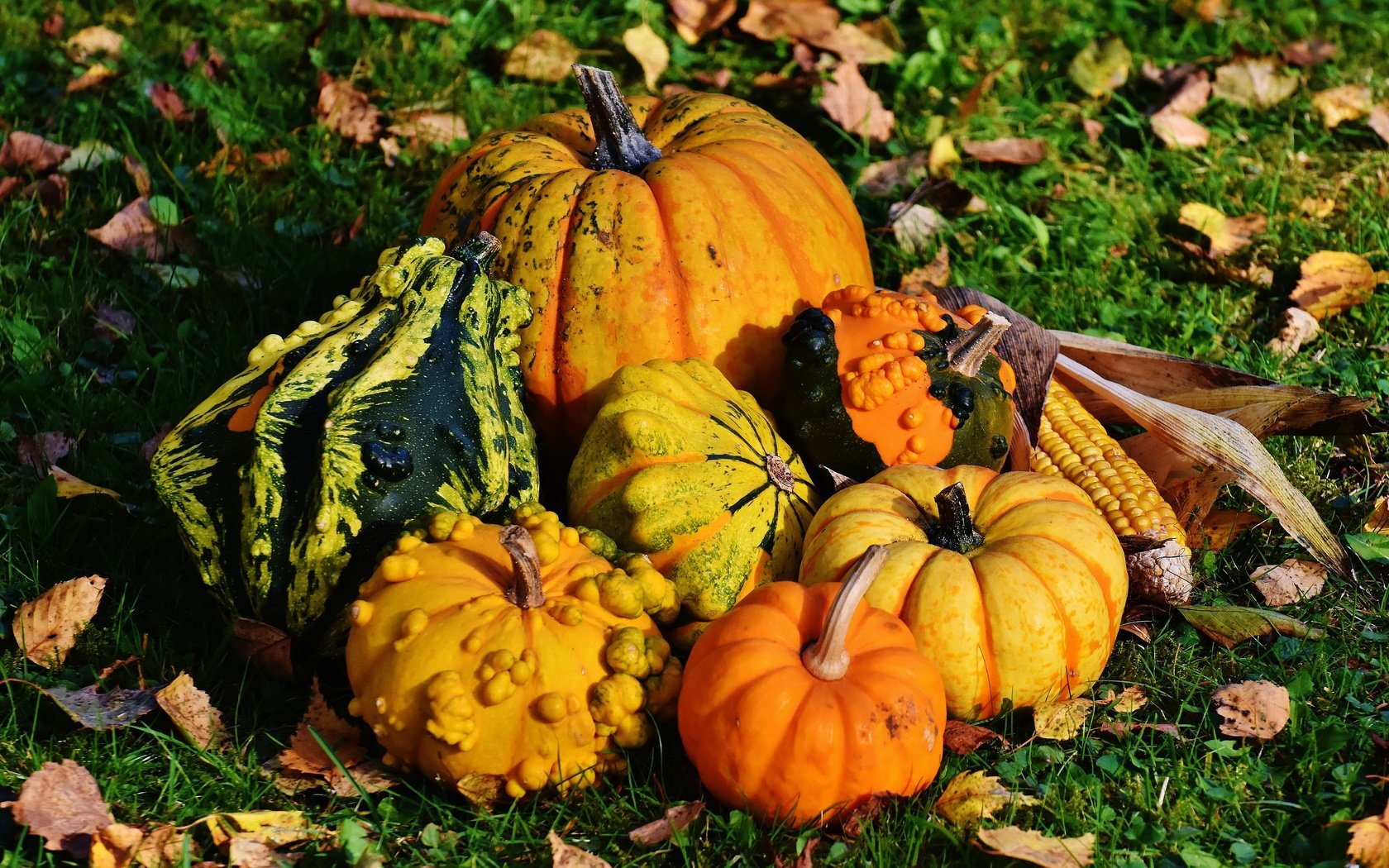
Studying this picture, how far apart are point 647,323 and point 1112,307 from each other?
2.07m

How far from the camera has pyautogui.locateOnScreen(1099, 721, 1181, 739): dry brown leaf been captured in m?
3.07

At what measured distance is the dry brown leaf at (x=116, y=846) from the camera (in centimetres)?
262

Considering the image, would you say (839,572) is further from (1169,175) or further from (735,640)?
(1169,175)

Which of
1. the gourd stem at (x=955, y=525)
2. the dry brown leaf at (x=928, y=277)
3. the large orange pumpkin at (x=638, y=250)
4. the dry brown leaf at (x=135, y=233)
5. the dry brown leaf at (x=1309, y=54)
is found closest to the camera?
the gourd stem at (x=955, y=525)

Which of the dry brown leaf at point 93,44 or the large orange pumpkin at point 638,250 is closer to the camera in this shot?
the large orange pumpkin at point 638,250

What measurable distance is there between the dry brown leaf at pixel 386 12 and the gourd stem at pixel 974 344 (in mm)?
3315

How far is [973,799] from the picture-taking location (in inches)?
112

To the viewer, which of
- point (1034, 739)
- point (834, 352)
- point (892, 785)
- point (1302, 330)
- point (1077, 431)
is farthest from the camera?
point (1302, 330)

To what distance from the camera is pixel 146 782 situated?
291 cm

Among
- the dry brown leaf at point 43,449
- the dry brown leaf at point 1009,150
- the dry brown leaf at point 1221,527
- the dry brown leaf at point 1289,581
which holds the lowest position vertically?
the dry brown leaf at point 1289,581

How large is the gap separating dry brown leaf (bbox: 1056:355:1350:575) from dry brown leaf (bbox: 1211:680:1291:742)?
69cm

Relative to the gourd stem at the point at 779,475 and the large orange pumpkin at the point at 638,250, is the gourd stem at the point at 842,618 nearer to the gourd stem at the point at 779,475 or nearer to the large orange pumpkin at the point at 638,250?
the gourd stem at the point at 779,475

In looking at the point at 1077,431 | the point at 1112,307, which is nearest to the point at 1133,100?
the point at 1112,307

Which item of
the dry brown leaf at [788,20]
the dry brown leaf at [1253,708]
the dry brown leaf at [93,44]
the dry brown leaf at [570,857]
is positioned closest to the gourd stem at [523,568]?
the dry brown leaf at [570,857]
